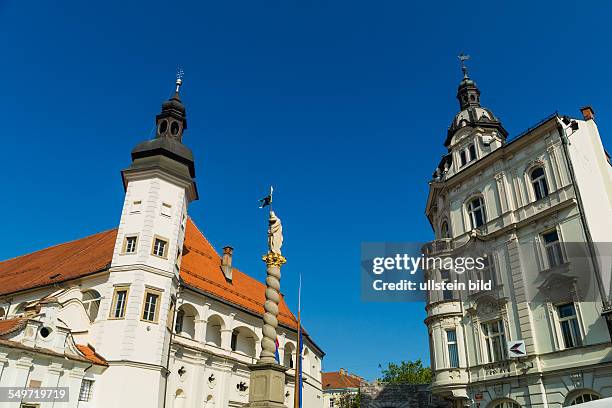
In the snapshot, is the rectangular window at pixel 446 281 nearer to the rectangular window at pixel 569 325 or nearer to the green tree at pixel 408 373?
the rectangular window at pixel 569 325

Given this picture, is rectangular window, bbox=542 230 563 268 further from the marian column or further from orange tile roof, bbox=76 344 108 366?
orange tile roof, bbox=76 344 108 366

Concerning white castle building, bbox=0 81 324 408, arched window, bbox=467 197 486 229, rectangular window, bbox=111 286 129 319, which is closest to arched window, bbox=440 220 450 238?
arched window, bbox=467 197 486 229

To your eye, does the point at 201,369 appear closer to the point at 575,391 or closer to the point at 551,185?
the point at 575,391

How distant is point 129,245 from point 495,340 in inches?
838

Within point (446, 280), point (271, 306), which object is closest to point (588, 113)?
point (446, 280)

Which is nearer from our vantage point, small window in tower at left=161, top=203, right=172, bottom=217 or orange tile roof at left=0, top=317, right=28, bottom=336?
orange tile roof at left=0, top=317, right=28, bottom=336

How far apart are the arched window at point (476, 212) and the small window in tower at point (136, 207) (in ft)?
66.3

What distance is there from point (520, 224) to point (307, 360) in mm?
27248

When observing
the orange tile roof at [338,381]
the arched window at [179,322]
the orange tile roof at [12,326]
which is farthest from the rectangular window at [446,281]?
the orange tile roof at [338,381]

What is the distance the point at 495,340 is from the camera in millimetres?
23922

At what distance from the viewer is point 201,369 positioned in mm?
31359

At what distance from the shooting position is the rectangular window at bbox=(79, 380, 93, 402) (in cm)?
2413

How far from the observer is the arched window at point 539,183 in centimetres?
A: 2389

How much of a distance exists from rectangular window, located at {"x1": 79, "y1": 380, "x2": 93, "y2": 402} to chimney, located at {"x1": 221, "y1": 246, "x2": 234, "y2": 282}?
1578 centimetres
